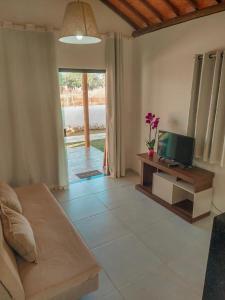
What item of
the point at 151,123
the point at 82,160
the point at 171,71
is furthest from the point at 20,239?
the point at 82,160

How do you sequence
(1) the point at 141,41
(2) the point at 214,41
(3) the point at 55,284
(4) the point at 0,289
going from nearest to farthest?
(4) the point at 0,289 < (3) the point at 55,284 < (2) the point at 214,41 < (1) the point at 141,41

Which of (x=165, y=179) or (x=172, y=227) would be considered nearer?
(x=172, y=227)

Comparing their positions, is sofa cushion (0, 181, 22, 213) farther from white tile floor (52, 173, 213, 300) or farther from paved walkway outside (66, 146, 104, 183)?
paved walkway outside (66, 146, 104, 183)

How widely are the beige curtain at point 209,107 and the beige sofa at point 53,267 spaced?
2027 millimetres

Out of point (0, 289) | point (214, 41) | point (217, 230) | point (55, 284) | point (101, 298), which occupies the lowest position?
point (101, 298)

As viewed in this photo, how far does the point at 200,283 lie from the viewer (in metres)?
2.05

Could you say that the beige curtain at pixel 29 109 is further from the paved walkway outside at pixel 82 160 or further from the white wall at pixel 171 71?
the white wall at pixel 171 71

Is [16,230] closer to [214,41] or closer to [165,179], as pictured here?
[165,179]

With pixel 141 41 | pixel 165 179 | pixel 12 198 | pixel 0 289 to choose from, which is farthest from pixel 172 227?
pixel 141 41

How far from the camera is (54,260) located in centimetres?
175

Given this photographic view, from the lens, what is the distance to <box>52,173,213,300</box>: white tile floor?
2014 millimetres

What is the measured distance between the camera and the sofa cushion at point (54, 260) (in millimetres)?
1536

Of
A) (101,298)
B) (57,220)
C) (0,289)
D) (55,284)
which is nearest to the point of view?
(0,289)

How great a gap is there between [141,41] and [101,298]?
152 inches
